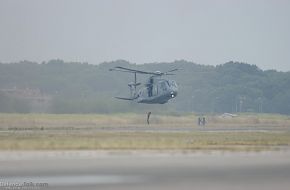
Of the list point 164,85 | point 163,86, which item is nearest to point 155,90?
point 163,86

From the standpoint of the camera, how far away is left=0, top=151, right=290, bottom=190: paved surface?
14.2 metres

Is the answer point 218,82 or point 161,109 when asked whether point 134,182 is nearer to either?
point 161,109

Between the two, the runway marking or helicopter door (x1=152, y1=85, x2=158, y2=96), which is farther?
helicopter door (x1=152, y1=85, x2=158, y2=96)

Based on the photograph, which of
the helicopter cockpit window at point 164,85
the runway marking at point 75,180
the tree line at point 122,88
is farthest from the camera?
the tree line at point 122,88

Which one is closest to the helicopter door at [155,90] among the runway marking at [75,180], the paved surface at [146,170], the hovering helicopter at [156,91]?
the hovering helicopter at [156,91]

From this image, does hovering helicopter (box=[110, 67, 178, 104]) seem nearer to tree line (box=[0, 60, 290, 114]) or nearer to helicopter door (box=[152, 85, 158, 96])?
helicopter door (box=[152, 85, 158, 96])

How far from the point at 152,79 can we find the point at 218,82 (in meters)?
65.9

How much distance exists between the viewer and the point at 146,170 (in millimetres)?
17109

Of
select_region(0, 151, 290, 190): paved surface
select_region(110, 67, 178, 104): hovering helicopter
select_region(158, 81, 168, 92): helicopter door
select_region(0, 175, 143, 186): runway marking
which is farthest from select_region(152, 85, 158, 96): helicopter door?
select_region(0, 175, 143, 186): runway marking

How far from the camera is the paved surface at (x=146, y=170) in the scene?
14.2 metres

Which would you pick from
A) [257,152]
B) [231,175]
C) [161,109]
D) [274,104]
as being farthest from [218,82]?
[231,175]

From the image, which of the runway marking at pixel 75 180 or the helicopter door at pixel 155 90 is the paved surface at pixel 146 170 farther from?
the helicopter door at pixel 155 90

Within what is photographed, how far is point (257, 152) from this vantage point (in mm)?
24469

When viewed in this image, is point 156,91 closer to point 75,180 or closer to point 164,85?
point 164,85
